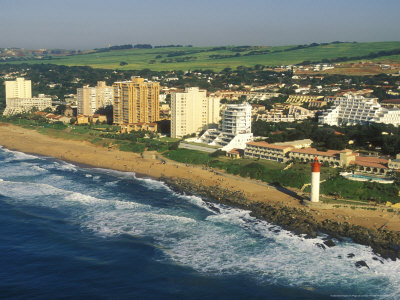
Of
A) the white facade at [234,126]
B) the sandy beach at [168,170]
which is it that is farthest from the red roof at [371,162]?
the white facade at [234,126]

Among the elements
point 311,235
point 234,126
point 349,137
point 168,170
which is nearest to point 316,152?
point 349,137

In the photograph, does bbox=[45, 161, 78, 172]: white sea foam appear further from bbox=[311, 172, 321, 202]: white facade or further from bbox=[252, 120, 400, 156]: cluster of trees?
bbox=[311, 172, 321, 202]: white facade

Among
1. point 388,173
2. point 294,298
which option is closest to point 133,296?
point 294,298

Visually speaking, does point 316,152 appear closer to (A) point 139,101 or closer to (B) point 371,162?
(B) point 371,162

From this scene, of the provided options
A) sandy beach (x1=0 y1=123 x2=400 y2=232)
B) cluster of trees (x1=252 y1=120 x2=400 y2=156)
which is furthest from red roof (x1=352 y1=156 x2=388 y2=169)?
sandy beach (x1=0 y1=123 x2=400 y2=232)

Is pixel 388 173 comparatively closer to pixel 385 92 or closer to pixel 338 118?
pixel 338 118

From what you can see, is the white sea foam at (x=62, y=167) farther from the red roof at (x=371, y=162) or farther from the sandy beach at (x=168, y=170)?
the red roof at (x=371, y=162)
